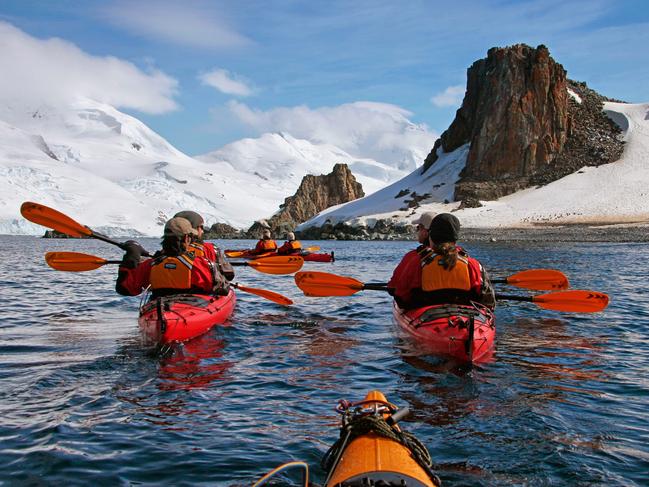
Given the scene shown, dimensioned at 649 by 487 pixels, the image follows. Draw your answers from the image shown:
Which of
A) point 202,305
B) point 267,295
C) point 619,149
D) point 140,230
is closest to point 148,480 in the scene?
point 202,305

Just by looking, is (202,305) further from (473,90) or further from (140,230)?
(140,230)

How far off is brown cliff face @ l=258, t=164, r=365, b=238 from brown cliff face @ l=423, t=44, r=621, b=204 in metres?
36.2

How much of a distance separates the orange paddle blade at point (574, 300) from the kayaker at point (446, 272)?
5.29 feet

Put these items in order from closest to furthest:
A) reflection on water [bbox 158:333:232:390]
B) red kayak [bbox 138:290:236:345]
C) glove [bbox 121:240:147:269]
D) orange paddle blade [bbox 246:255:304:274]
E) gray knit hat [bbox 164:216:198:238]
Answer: reflection on water [bbox 158:333:232:390] < red kayak [bbox 138:290:236:345] < gray knit hat [bbox 164:216:198:238] < glove [bbox 121:240:147:269] < orange paddle blade [bbox 246:255:304:274]

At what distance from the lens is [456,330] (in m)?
7.95

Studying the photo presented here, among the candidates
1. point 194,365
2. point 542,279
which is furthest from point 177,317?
point 542,279

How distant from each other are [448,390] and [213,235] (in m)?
81.5

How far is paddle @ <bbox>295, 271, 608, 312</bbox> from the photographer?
9812 millimetres

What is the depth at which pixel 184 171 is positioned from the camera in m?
162

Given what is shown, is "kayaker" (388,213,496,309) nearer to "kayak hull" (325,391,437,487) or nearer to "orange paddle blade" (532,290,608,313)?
"orange paddle blade" (532,290,608,313)

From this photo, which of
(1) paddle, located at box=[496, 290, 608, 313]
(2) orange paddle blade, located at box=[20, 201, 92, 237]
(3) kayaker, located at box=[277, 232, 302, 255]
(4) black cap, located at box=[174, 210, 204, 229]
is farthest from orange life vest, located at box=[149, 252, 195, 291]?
(3) kayaker, located at box=[277, 232, 302, 255]

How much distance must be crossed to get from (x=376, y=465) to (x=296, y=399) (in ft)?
10.1

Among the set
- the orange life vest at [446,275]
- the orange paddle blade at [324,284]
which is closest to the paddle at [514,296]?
the orange paddle blade at [324,284]

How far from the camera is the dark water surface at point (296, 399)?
191 inches
